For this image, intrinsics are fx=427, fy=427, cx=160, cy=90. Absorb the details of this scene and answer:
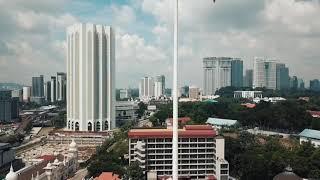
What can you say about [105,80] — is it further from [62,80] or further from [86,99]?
[62,80]

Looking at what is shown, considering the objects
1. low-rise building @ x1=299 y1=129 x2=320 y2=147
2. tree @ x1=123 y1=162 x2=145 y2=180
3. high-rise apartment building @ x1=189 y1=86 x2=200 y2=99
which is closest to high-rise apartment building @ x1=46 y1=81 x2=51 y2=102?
high-rise apartment building @ x1=189 y1=86 x2=200 y2=99

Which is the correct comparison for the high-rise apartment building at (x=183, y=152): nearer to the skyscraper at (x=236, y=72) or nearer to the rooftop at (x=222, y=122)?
the rooftop at (x=222, y=122)

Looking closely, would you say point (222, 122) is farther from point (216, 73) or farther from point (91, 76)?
point (216, 73)

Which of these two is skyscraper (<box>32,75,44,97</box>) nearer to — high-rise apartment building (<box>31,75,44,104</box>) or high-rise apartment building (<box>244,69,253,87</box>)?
high-rise apartment building (<box>31,75,44,104</box>)

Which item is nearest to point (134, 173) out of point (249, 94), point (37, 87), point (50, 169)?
point (50, 169)

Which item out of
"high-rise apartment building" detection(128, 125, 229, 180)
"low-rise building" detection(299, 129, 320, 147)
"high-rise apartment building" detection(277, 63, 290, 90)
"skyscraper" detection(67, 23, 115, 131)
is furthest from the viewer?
"high-rise apartment building" detection(277, 63, 290, 90)

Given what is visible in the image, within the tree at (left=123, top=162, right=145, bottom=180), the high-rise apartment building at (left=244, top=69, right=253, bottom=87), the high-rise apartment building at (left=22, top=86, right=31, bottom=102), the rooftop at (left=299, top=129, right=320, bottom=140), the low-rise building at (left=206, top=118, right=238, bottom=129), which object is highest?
the high-rise apartment building at (left=244, top=69, right=253, bottom=87)
